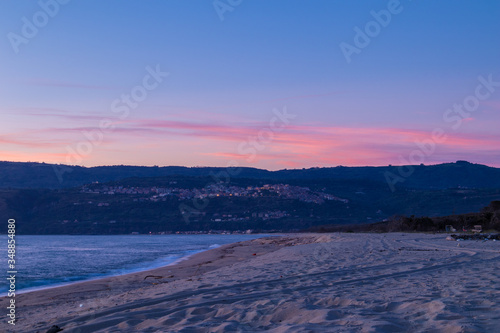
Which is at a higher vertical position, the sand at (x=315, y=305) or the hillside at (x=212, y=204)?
the hillside at (x=212, y=204)

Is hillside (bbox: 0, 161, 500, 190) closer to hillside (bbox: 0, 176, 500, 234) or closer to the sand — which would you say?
hillside (bbox: 0, 176, 500, 234)

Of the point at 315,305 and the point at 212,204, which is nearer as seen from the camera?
the point at 315,305

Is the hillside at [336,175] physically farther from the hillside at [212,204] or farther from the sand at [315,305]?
the sand at [315,305]

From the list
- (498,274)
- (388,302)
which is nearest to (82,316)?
(388,302)

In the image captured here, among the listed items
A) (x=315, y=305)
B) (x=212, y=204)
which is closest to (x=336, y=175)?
(x=212, y=204)

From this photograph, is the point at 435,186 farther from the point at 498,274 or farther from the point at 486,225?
the point at 498,274

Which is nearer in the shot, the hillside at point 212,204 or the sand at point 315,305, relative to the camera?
the sand at point 315,305

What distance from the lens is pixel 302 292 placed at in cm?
720

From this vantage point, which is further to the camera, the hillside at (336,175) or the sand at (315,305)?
the hillside at (336,175)

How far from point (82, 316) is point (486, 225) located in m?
33.5

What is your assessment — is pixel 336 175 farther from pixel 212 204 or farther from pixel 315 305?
pixel 315 305

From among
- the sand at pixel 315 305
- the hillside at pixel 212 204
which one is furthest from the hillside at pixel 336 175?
the sand at pixel 315 305

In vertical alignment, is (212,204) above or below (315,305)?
above

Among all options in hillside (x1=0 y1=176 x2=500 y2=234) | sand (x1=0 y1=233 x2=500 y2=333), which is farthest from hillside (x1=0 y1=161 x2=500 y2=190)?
sand (x1=0 y1=233 x2=500 y2=333)
